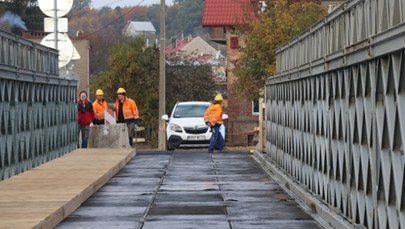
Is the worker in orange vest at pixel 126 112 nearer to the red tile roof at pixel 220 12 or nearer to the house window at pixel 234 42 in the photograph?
the house window at pixel 234 42

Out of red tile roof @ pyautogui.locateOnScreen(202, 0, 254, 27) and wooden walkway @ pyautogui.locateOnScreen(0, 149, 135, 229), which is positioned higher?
red tile roof @ pyautogui.locateOnScreen(202, 0, 254, 27)

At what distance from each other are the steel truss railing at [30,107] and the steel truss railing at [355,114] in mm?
4691

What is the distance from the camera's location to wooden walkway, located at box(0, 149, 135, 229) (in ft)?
43.0

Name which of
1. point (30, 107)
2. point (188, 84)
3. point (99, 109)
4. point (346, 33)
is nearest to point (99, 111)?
point (99, 109)

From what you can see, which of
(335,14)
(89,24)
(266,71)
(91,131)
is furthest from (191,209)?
(89,24)

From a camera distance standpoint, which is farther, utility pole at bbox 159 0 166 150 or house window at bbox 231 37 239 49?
house window at bbox 231 37 239 49

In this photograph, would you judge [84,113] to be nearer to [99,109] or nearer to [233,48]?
[99,109]

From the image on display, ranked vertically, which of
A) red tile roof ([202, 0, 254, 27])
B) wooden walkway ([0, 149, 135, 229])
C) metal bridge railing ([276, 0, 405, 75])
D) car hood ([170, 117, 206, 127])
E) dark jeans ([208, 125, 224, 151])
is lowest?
wooden walkway ([0, 149, 135, 229])

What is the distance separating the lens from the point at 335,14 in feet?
47.0

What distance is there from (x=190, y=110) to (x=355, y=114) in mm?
25651

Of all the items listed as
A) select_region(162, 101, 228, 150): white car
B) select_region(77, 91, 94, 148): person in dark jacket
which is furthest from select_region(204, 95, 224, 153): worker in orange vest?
select_region(162, 101, 228, 150): white car

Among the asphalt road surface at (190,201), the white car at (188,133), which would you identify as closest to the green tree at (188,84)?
the white car at (188,133)

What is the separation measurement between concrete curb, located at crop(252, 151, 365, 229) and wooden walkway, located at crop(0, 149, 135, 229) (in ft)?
10.2

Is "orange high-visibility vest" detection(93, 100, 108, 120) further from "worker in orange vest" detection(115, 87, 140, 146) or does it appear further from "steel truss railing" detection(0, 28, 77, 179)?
"steel truss railing" detection(0, 28, 77, 179)
